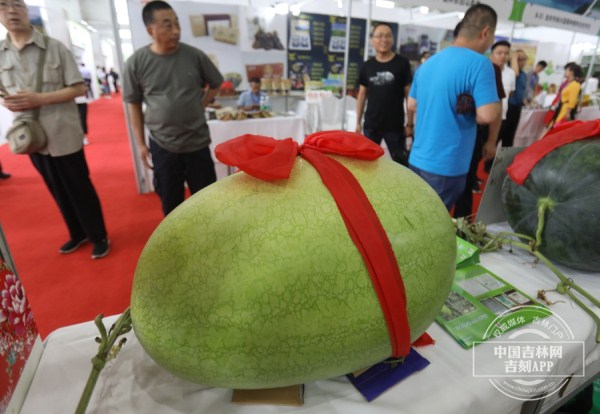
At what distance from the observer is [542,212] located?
0.99 m

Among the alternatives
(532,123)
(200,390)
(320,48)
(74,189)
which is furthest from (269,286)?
(532,123)

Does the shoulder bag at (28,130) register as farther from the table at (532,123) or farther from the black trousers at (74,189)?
the table at (532,123)

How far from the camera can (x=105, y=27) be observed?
742 inches

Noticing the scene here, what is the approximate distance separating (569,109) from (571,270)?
573cm

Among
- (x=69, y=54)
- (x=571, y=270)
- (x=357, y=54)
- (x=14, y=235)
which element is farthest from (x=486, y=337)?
(x=357, y=54)

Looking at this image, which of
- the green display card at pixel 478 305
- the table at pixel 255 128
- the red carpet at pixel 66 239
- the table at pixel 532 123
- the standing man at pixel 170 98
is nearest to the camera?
the green display card at pixel 478 305

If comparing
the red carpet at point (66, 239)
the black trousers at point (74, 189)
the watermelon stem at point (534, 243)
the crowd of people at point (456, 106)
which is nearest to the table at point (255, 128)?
the red carpet at point (66, 239)

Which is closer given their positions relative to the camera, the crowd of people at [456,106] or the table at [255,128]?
the crowd of people at [456,106]

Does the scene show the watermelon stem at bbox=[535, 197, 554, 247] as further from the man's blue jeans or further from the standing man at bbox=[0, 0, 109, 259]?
the standing man at bbox=[0, 0, 109, 259]

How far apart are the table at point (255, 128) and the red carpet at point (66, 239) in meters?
0.90

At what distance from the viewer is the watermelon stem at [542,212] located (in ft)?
3.24

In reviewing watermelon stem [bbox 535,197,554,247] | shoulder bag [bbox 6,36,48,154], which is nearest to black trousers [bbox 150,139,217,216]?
shoulder bag [bbox 6,36,48,154]

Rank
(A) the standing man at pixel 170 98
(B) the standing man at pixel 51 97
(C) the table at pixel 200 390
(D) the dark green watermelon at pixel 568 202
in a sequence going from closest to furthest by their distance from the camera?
(C) the table at pixel 200 390 → (D) the dark green watermelon at pixel 568 202 → (B) the standing man at pixel 51 97 → (A) the standing man at pixel 170 98

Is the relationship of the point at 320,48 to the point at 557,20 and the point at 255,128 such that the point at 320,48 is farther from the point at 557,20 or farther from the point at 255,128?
the point at 557,20
